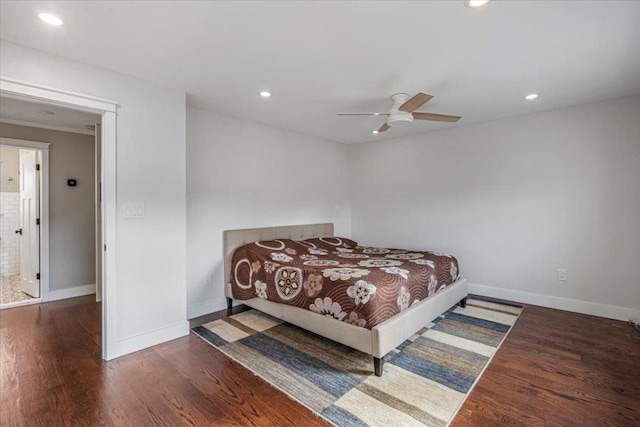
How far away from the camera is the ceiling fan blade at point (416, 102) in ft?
8.29

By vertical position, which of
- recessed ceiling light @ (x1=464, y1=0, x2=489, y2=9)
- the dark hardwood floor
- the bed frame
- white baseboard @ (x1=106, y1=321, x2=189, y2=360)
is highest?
recessed ceiling light @ (x1=464, y1=0, x2=489, y2=9)

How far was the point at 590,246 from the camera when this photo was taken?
3.58m

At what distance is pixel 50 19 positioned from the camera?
193 cm

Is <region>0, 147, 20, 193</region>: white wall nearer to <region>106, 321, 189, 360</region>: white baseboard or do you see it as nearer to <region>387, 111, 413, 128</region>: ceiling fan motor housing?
<region>106, 321, 189, 360</region>: white baseboard

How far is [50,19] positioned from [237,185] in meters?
2.37

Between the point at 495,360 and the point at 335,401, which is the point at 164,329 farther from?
the point at 495,360

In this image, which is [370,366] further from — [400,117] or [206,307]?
[400,117]

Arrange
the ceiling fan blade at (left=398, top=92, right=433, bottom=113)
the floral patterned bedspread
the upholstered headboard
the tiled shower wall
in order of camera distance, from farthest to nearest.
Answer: the tiled shower wall
the upholstered headboard
the ceiling fan blade at (left=398, top=92, right=433, bottom=113)
the floral patterned bedspread

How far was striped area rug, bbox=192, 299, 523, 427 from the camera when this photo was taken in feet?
6.35

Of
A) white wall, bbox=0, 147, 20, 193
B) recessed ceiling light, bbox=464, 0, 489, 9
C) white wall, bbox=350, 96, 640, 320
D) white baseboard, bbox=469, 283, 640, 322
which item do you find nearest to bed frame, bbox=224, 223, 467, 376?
white baseboard, bbox=469, 283, 640, 322

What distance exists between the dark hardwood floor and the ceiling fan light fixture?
247cm

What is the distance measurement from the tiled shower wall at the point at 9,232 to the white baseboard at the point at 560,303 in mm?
7704

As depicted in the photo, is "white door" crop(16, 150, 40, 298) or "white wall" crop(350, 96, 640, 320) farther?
"white door" crop(16, 150, 40, 298)

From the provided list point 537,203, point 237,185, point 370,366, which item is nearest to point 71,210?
point 237,185
